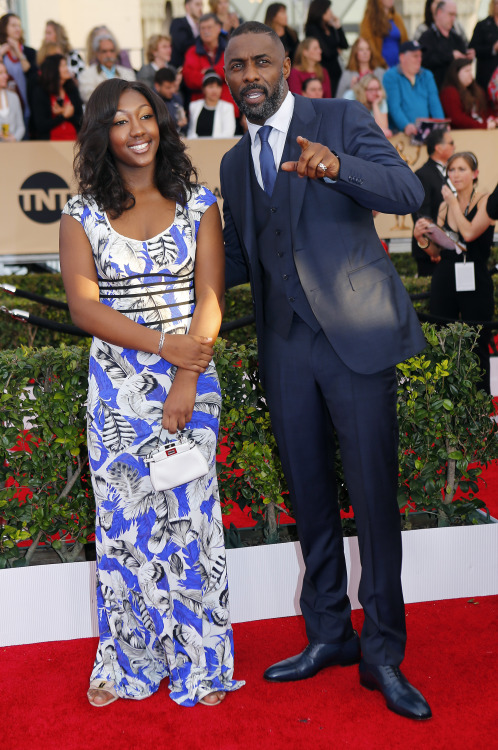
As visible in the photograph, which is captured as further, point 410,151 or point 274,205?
point 410,151

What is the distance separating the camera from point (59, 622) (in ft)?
10.9

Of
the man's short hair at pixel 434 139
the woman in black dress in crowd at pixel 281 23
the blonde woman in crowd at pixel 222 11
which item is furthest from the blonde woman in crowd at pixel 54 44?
the man's short hair at pixel 434 139

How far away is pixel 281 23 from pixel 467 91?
84.7 inches

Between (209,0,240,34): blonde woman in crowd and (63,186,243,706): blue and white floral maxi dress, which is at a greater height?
(209,0,240,34): blonde woman in crowd

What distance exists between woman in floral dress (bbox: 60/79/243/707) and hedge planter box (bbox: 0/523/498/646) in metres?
0.55

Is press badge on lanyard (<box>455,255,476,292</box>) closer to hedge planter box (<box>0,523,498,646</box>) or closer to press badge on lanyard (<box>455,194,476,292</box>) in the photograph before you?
press badge on lanyard (<box>455,194,476,292</box>)

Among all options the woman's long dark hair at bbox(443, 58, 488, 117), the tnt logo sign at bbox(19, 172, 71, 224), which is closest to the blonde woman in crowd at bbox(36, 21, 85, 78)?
the tnt logo sign at bbox(19, 172, 71, 224)

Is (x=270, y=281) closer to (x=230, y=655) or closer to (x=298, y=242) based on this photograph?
(x=298, y=242)

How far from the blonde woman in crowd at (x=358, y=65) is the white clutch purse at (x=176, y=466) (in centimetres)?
706

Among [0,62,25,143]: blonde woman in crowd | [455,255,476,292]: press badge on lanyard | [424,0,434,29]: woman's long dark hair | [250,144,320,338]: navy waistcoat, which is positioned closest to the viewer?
[250,144,320,338]: navy waistcoat

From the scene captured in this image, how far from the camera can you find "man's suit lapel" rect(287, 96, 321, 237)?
8.55ft

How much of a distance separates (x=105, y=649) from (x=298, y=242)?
59.6 inches

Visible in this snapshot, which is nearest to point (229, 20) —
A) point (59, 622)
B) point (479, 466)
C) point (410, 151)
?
point (410, 151)

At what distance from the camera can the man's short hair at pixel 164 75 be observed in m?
8.25
